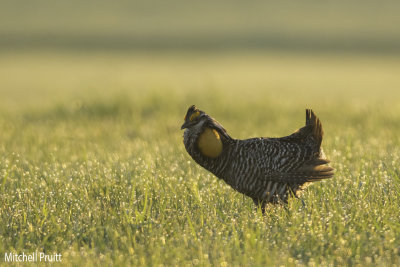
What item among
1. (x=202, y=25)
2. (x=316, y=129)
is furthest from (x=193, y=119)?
(x=202, y=25)

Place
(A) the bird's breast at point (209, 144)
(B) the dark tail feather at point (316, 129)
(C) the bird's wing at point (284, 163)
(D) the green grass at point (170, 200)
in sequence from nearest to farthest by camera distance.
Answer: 1. (D) the green grass at point (170, 200)
2. (C) the bird's wing at point (284, 163)
3. (A) the bird's breast at point (209, 144)
4. (B) the dark tail feather at point (316, 129)

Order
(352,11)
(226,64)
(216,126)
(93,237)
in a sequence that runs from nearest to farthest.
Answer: (93,237)
(216,126)
(226,64)
(352,11)

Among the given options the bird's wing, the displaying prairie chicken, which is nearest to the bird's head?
the displaying prairie chicken

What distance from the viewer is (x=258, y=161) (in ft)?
15.9

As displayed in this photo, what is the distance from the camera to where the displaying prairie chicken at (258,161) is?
4.85 m

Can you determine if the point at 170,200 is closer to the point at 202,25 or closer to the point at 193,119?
the point at 193,119

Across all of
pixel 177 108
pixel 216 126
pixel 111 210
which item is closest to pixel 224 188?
pixel 216 126

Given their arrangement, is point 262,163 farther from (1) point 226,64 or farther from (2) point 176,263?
(1) point 226,64

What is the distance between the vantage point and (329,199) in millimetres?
4824

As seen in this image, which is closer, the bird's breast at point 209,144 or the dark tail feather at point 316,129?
the bird's breast at point 209,144

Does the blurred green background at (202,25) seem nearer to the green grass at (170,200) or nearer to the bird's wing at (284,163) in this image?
the green grass at (170,200)

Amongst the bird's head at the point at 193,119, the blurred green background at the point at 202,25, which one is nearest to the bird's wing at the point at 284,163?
the bird's head at the point at 193,119

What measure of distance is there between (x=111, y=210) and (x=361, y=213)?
70.3 inches

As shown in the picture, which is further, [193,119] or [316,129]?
[316,129]
